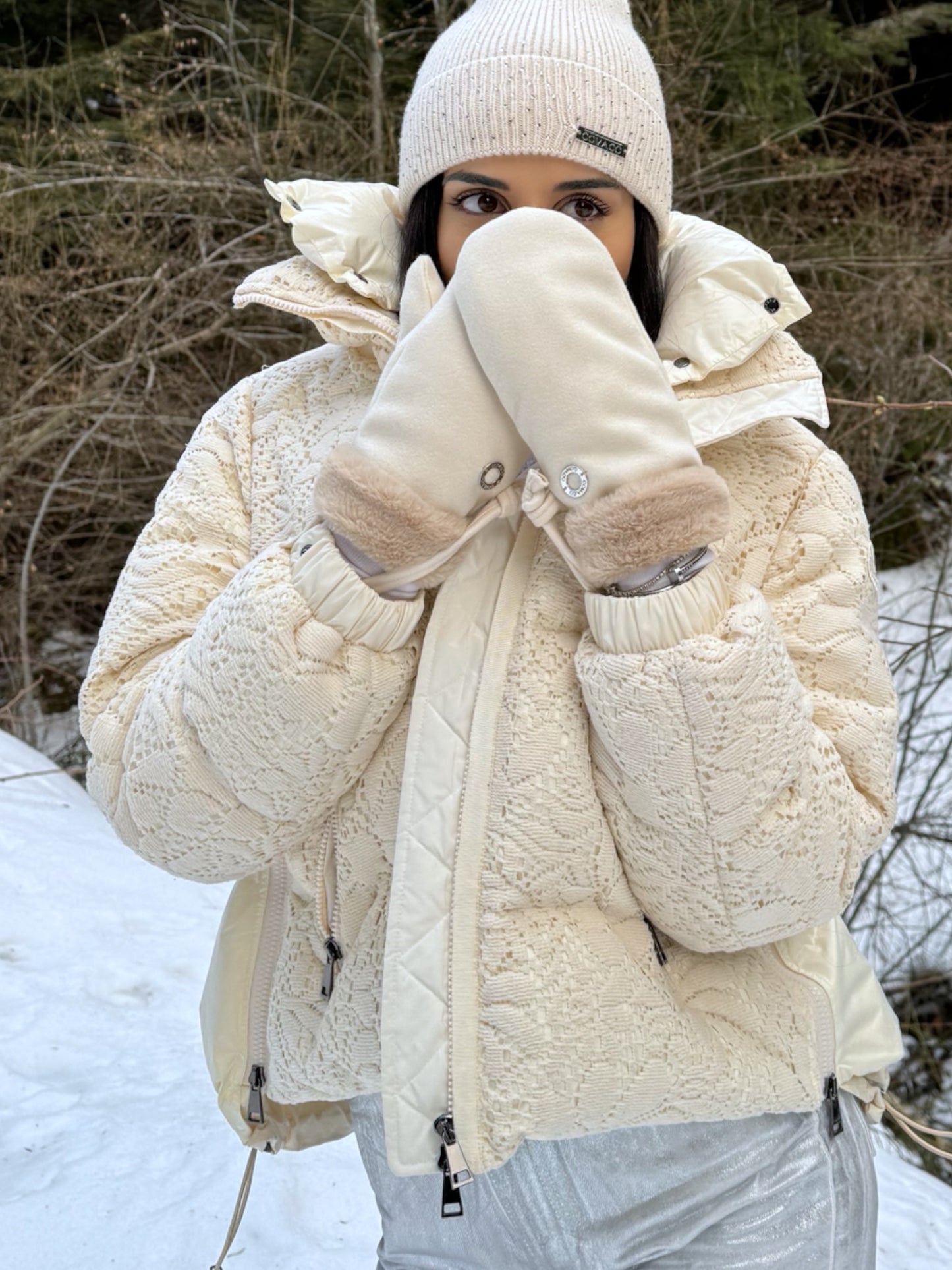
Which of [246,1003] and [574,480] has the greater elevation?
[574,480]

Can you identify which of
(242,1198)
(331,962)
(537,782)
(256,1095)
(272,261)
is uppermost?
(537,782)

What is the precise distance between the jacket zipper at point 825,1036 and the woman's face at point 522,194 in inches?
30.7

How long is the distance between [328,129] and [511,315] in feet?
13.8

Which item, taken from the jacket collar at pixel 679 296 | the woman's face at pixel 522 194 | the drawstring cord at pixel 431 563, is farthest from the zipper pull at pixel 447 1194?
the woman's face at pixel 522 194

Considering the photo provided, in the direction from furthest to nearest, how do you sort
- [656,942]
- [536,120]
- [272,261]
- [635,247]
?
[272,261]
[635,247]
[536,120]
[656,942]

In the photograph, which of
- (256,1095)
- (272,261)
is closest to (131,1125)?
(256,1095)

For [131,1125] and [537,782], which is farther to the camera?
[131,1125]

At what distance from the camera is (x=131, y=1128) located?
231cm

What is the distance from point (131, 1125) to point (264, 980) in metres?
1.21

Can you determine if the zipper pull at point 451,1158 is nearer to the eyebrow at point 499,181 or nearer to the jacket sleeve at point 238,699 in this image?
the jacket sleeve at point 238,699

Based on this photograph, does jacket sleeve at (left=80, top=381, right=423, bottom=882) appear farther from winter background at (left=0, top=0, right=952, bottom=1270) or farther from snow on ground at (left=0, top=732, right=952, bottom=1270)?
winter background at (left=0, top=0, right=952, bottom=1270)

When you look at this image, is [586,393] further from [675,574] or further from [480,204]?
[480,204]

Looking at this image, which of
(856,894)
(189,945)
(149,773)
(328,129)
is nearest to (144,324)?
(328,129)

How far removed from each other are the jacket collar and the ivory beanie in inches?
2.7
